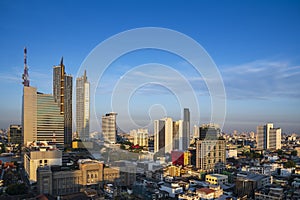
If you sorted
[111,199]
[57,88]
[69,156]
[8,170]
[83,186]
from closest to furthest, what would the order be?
1. [111,199]
2. [83,186]
3. [8,170]
4. [69,156]
5. [57,88]

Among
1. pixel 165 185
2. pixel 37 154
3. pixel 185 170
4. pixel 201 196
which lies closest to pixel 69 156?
pixel 37 154

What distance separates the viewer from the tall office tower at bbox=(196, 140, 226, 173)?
671 centimetres

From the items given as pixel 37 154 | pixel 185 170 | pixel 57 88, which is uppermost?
pixel 57 88

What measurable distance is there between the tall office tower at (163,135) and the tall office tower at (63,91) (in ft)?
14.5

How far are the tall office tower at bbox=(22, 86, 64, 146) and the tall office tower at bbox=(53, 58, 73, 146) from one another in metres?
1.45

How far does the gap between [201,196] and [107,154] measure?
12.2 ft

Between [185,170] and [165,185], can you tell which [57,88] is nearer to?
[185,170]

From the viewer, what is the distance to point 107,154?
7066 millimetres

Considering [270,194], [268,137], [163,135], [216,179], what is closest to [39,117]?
[163,135]

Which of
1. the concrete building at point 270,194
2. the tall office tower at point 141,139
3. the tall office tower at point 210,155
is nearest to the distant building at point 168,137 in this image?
the tall office tower at point 210,155

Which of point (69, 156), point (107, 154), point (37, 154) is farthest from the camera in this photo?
point (69, 156)

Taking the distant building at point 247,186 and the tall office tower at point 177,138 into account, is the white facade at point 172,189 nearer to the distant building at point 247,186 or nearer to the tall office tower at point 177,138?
the distant building at point 247,186

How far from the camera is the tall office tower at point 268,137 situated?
1145cm

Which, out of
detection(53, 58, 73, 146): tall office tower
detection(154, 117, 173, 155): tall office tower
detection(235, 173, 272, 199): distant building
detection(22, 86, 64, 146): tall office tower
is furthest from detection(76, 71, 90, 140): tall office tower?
detection(53, 58, 73, 146): tall office tower
